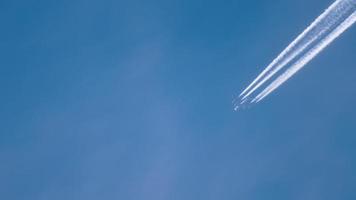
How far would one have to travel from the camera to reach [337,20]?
32.9 ft

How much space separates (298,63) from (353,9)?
5.96 ft

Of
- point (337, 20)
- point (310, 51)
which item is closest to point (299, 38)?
point (310, 51)

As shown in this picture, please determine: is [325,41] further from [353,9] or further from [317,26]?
[353,9]

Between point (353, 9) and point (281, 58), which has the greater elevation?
point (281, 58)

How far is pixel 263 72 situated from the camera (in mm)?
11562

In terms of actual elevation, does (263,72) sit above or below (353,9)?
above

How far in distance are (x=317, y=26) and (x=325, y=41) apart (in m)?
0.37

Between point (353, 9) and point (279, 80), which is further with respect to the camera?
point (279, 80)

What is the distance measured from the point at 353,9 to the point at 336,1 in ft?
1.86

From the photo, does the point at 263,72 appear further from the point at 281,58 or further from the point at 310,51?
the point at 310,51

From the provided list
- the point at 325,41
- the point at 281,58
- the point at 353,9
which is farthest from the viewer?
the point at 281,58

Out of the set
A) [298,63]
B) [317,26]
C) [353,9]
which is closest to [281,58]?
[298,63]

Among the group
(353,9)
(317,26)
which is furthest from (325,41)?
(353,9)

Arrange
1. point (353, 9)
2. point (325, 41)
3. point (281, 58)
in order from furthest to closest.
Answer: point (281, 58), point (325, 41), point (353, 9)
